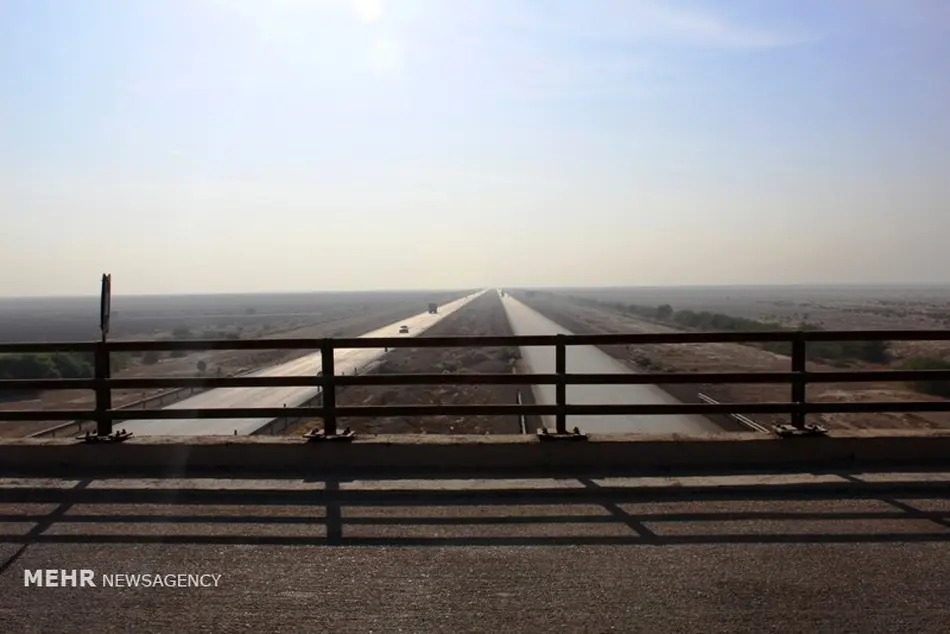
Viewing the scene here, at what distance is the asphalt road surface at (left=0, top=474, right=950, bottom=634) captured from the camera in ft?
12.6

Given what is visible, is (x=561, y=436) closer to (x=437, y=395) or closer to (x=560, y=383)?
(x=560, y=383)

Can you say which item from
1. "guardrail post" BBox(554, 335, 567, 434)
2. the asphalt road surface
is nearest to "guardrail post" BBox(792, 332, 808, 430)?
the asphalt road surface

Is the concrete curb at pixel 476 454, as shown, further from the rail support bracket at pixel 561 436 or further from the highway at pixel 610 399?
the highway at pixel 610 399

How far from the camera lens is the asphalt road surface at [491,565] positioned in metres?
3.84

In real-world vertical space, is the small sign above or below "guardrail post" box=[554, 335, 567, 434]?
above

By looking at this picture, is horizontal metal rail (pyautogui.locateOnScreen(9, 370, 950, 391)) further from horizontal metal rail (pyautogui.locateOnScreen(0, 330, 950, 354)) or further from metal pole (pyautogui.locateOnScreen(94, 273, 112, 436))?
horizontal metal rail (pyautogui.locateOnScreen(0, 330, 950, 354))

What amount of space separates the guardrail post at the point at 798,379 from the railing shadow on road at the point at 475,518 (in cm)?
100

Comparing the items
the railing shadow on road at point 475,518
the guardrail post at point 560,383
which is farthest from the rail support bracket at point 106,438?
the guardrail post at point 560,383

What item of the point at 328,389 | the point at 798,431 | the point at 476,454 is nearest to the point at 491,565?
the point at 476,454

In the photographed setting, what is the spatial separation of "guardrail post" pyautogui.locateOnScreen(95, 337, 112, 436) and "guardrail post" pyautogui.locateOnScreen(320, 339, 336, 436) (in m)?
2.24

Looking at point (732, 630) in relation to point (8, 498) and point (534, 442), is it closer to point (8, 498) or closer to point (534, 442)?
point (534, 442)

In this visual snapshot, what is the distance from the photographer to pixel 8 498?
19.9ft

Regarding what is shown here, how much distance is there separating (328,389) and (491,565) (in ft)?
11.0

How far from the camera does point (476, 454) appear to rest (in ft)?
23.0
